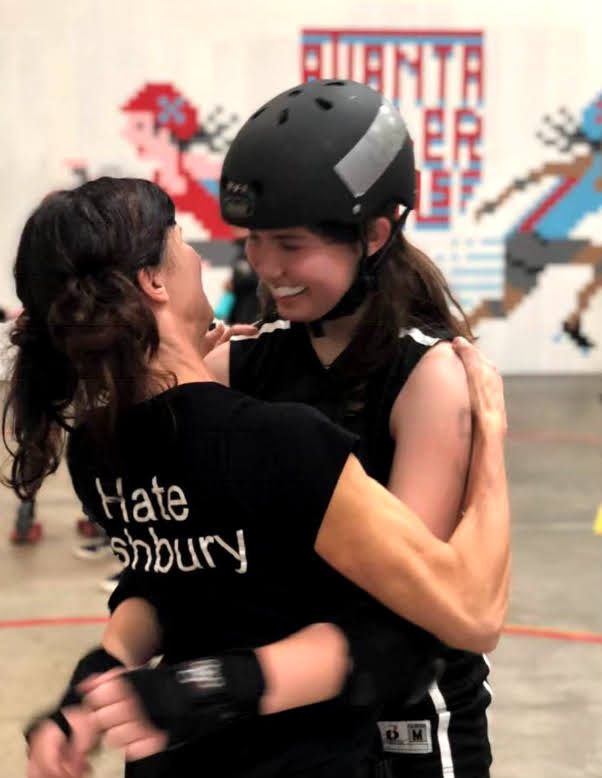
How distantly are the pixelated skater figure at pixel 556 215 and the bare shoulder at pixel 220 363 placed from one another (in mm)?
8553

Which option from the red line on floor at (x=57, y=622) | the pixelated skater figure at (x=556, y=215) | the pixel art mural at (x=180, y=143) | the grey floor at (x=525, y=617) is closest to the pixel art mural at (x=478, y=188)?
the pixelated skater figure at (x=556, y=215)

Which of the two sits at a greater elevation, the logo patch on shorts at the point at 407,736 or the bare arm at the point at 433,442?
the bare arm at the point at 433,442

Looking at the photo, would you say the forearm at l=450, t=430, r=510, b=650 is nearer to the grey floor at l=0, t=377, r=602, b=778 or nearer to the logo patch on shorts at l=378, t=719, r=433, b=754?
the logo patch on shorts at l=378, t=719, r=433, b=754

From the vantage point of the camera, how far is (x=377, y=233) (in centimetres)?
153

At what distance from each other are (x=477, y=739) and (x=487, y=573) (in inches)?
22.2

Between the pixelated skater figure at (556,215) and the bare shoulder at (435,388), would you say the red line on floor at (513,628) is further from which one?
the pixelated skater figure at (556,215)

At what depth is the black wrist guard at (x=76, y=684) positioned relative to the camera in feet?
3.91

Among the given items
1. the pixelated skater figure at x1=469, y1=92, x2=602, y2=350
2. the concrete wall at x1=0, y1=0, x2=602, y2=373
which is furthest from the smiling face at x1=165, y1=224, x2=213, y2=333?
the pixelated skater figure at x1=469, y1=92, x2=602, y2=350

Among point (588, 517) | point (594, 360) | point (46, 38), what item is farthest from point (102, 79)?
point (588, 517)

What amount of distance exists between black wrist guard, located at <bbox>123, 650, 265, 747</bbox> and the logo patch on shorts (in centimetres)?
51

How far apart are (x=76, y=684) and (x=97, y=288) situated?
49cm

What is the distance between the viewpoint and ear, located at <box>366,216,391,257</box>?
Result: 152 cm

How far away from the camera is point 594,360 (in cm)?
1023

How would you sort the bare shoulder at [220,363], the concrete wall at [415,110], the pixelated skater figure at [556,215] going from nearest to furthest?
the bare shoulder at [220,363], the concrete wall at [415,110], the pixelated skater figure at [556,215]
